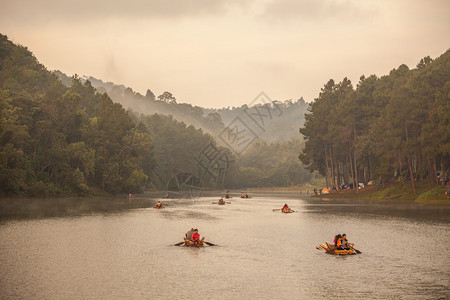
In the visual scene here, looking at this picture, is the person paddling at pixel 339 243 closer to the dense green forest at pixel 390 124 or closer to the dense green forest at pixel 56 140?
the dense green forest at pixel 390 124

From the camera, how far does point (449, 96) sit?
255 ft

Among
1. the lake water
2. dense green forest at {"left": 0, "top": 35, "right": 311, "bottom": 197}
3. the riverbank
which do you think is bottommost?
the lake water

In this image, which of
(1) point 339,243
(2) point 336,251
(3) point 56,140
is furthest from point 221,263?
(3) point 56,140

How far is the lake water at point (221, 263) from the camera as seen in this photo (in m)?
22.3

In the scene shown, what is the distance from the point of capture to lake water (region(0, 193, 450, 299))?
2231 centimetres

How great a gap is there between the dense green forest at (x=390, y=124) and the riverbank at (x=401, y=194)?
2.11 meters

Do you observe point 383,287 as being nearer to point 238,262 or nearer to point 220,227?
point 238,262

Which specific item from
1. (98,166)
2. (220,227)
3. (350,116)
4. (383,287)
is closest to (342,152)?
(350,116)

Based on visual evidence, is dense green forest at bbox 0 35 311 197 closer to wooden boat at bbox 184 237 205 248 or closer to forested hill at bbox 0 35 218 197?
forested hill at bbox 0 35 218 197

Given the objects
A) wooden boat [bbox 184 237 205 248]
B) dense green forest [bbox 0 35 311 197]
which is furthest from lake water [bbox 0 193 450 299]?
dense green forest [bbox 0 35 311 197]

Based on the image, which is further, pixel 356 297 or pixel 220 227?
pixel 220 227

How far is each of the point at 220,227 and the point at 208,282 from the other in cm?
2738

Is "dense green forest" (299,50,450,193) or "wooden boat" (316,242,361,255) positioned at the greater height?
"dense green forest" (299,50,450,193)

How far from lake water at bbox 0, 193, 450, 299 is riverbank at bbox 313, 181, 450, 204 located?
34993 millimetres
